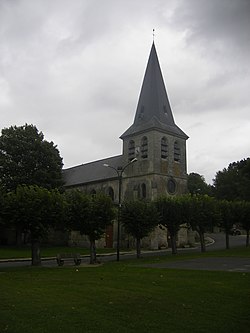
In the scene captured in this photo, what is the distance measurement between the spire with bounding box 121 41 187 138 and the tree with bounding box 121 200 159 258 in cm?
1793

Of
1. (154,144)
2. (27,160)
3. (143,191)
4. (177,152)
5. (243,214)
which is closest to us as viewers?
(243,214)

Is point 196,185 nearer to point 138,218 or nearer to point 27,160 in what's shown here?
point 27,160

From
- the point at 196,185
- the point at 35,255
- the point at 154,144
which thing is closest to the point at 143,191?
the point at 154,144

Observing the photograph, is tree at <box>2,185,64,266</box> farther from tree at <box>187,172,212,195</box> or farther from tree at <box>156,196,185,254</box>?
tree at <box>187,172,212,195</box>

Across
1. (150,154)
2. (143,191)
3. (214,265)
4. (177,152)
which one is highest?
(177,152)

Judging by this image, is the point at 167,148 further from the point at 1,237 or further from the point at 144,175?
the point at 1,237

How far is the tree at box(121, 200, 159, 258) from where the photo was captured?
29.3 metres

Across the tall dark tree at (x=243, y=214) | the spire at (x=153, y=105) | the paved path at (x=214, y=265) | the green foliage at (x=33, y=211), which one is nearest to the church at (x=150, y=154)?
the spire at (x=153, y=105)

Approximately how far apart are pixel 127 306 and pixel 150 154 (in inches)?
1435

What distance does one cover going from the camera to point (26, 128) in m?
44.8

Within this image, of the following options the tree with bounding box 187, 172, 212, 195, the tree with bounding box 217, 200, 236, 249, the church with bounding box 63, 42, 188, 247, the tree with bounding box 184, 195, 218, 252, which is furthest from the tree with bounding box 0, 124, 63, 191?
the tree with bounding box 187, 172, 212, 195

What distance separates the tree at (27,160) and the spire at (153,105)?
10.4 m

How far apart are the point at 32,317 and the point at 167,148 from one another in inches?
1560

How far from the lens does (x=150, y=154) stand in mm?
44625
